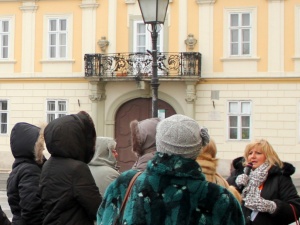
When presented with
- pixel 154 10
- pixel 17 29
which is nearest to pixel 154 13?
pixel 154 10

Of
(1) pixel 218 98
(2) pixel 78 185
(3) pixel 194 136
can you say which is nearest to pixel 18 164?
(2) pixel 78 185

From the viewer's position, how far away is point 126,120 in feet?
88.0

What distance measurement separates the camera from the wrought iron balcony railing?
25422mm

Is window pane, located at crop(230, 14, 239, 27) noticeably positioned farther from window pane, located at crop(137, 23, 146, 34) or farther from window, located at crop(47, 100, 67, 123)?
window, located at crop(47, 100, 67, 123)

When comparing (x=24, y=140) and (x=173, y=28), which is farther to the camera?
(x=173, y=28)

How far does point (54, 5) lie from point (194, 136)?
82.6 ft

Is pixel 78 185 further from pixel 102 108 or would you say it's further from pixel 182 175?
pixel 102 108

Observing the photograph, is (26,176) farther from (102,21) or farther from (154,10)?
(102,21)

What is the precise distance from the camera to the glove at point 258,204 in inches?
229

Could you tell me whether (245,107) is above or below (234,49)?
below

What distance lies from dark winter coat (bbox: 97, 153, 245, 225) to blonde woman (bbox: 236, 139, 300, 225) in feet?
8.94

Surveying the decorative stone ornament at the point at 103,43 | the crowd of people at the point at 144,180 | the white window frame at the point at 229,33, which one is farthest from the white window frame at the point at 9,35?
the crowd of people at the point at 144,180

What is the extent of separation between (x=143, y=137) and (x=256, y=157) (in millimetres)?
2090

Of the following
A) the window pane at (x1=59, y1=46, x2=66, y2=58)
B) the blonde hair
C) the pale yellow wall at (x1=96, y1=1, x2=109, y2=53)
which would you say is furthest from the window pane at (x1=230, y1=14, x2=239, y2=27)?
the blonde hair
